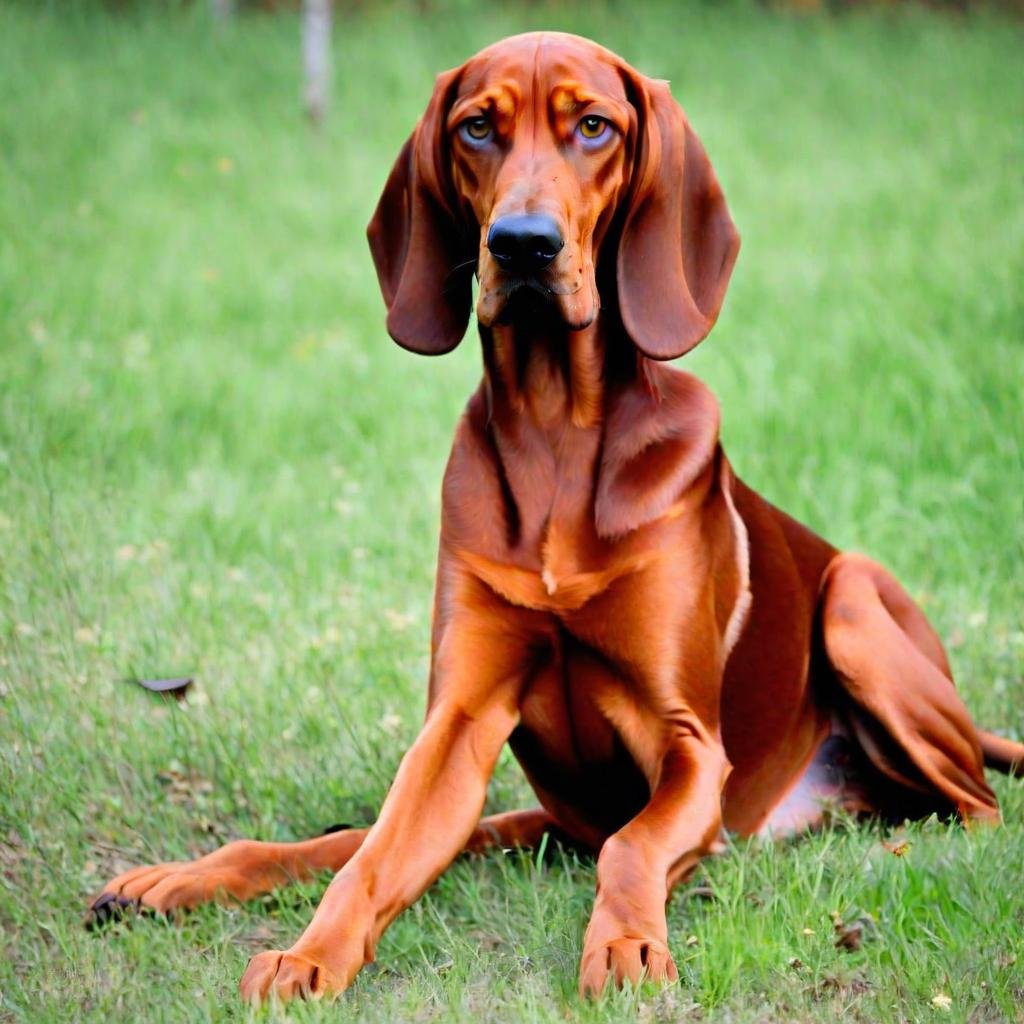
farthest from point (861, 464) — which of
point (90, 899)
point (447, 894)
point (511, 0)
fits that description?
point (511, 0)

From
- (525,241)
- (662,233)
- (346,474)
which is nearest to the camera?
(525,241)

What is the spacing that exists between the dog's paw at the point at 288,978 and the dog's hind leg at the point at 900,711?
5.05 feet

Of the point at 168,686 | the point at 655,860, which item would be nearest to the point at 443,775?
the point at 655,860

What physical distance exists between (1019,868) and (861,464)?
2.98 meters

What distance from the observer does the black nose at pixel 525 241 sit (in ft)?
9.57

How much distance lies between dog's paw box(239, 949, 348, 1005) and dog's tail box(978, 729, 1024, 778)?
1.94 m

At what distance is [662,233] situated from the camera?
11.0ft

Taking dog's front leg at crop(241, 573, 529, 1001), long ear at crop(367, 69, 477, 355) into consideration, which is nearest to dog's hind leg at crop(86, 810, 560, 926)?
dog's front leg at crop(241, 573, 529, 1001)

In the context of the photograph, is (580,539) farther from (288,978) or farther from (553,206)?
(288,978)

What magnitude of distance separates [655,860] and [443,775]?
0.53m

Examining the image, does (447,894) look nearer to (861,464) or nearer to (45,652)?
(45,652)

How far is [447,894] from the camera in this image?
3.40m

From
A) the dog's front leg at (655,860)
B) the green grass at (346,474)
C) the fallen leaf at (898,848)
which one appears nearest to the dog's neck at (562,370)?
the dog's front leg at (655,860)

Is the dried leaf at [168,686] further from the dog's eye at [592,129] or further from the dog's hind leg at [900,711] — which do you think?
the dog's eye at [592,129]
